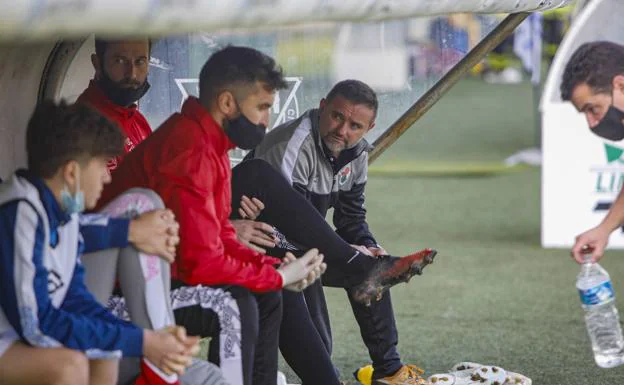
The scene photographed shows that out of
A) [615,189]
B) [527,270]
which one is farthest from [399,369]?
[615,189]

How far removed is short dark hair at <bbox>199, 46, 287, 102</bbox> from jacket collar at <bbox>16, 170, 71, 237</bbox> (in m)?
0.71

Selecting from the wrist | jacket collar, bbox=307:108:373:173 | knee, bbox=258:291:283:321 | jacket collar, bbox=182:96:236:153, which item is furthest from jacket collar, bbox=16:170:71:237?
the wrist

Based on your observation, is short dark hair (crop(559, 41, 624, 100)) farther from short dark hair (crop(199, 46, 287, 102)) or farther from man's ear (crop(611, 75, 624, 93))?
short dark hair (crop(199, 46, 287, 102))

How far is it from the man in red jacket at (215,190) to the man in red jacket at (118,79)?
0.59m

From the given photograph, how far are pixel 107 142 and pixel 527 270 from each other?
478cm

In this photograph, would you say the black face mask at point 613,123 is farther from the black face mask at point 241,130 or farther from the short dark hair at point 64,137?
the short dark hair at point 64,137

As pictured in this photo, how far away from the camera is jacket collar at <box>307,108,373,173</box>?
441 centimetres

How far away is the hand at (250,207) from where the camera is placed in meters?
4.01

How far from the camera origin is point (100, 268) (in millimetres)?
3268

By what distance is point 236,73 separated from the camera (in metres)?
3.59

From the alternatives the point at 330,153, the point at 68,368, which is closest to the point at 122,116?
the point at 330,153

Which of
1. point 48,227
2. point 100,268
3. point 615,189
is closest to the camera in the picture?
point 48,227

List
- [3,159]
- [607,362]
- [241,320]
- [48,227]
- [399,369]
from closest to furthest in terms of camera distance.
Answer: [48,227]
[241,320]
[3,159]
[399,369]
[607,362]

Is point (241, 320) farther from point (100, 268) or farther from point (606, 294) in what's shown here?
point (606, 294)
